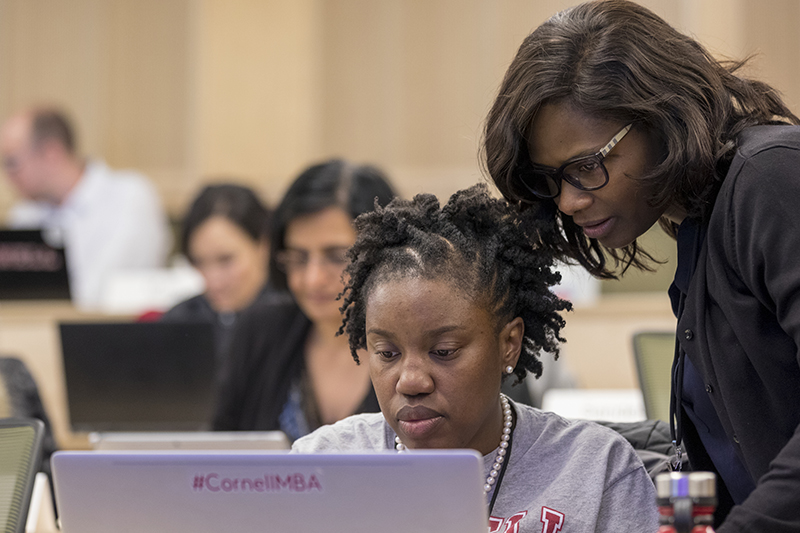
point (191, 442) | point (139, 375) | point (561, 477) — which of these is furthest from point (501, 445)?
point (139, 375)

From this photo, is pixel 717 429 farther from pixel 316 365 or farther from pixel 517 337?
pixel 316 365

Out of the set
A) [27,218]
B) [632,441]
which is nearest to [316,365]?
[632,441]

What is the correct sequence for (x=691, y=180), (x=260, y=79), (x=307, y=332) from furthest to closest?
1. (x=260, y=79)
2. (x=307, y=332)
3. (x=691, y=180)

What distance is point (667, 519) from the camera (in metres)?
0.96

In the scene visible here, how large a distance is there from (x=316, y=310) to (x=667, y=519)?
1.65 m

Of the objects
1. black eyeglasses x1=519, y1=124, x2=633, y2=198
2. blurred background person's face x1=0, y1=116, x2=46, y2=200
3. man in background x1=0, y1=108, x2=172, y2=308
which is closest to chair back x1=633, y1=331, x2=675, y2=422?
black eyeglasses x1=519, y1=124, x2=633, y2=198

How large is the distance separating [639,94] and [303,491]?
72 centimetres

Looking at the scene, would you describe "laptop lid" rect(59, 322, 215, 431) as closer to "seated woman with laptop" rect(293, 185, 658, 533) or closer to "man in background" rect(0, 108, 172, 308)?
"seated woman with laptop" rect(293, 185, 658, 533)

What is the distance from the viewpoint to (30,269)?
4207 mm

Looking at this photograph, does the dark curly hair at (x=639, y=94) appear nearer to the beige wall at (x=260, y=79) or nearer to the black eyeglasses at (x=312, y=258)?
the black eyeglasses at (x=312, y=258)

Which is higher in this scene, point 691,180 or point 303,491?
point 691,180

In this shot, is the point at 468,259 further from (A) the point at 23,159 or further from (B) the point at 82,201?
(A) the point at 23,159

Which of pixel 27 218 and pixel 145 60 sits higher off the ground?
pixel 145 60

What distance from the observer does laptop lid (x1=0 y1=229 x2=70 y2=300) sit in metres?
4.16
